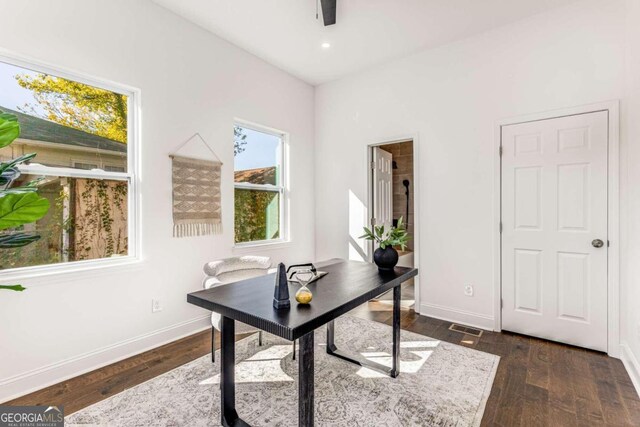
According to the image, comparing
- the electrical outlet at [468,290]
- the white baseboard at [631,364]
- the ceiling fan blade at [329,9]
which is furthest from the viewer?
the electrical outlet at [468,290]

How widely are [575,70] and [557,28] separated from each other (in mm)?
433

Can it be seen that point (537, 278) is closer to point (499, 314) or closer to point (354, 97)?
point (499, 314)

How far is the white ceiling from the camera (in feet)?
9.03

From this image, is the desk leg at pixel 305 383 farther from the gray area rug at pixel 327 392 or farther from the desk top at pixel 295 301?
the gray area rug at pixel 327 392

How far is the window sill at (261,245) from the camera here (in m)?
3.56

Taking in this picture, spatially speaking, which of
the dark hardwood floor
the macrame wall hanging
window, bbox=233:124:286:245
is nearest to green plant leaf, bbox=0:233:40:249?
the dark hardwood floor

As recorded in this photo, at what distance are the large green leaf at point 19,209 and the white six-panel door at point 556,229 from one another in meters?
3.52

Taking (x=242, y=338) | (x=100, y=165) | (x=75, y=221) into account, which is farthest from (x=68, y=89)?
(x=242, y=338)

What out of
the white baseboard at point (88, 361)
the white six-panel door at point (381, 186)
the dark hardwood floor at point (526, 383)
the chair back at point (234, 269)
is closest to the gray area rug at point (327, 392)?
the dark hardwood floor at point (526, 383)

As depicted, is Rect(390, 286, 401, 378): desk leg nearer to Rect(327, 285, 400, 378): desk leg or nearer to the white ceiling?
Rect(327, 285, 400, 378): desk leg

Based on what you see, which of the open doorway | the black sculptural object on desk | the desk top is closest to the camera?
the desk top

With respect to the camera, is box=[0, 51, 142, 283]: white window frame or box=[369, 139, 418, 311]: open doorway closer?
box=[0, 51, 142, 283]: white window frame

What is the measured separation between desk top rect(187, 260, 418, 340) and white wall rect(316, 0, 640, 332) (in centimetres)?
130

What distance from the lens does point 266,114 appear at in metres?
3.85
